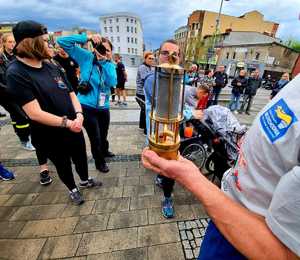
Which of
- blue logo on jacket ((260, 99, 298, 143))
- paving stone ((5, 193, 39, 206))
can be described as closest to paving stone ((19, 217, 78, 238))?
paving stone ((5, 193, 39, 206))

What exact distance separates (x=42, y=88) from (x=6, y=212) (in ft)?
5.79

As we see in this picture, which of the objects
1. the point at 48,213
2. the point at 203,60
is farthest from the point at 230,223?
the point at 203,60

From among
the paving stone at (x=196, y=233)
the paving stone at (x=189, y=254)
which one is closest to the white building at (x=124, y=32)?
the paving stone at (x=196, y=233)

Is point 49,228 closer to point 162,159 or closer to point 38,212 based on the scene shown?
point 38,212

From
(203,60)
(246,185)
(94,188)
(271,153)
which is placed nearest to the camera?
(271,153)

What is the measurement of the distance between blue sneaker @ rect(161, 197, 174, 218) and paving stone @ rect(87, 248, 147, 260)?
1.70ft

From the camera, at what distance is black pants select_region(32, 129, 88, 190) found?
2.03 metres

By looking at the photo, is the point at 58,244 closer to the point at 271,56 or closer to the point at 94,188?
the point at 94,188

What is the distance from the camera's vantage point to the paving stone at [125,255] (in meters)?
1.80

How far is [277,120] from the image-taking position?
578mm

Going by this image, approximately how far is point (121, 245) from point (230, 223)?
176cm

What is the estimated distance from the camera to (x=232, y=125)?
296 centimetres

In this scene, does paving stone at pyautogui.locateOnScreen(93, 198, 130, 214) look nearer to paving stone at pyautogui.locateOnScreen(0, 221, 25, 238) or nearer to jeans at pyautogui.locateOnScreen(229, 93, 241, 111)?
paving stone at pyautogui.locateOnScreen(0, 221, 25, 238)

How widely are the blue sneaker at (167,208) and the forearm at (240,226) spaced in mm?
1831
